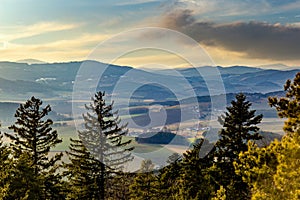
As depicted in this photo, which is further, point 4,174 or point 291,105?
point 4,174

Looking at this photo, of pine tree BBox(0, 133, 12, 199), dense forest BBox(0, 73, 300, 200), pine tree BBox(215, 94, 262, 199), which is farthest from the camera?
pine tree BBox(215, 94, 262, 199)

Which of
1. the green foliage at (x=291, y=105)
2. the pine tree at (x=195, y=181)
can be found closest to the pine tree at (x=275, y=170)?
the green foliage at (x=291, y=105)

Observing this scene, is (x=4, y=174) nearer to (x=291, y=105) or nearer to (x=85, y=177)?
(x=85, y=177)

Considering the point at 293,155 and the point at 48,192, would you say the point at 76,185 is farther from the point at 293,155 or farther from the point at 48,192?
the point at 293,155

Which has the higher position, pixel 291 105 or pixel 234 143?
pixel 291 105

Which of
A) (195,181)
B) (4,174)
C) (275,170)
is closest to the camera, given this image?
(275,170)


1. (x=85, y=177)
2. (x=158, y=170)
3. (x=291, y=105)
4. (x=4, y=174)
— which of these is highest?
(x=291, y=105)

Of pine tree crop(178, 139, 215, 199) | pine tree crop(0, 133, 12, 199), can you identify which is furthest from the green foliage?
pine tree crop(0, 133, 12, 199)

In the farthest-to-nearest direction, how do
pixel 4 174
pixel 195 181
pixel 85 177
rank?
pixel 85 177 → pixel 195 181 → pixel 4 174

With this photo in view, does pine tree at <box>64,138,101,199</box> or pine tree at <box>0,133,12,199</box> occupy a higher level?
pine tree at <box>0,133,12,199</box>

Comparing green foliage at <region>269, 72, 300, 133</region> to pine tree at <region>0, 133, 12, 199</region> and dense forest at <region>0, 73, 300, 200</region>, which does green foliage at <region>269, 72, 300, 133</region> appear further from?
pine tree at <region>0, 133, 12, 199</region>

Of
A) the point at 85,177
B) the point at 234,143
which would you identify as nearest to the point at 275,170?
the point at 234,143

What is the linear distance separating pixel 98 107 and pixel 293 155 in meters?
25.9

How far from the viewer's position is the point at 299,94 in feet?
81.4
